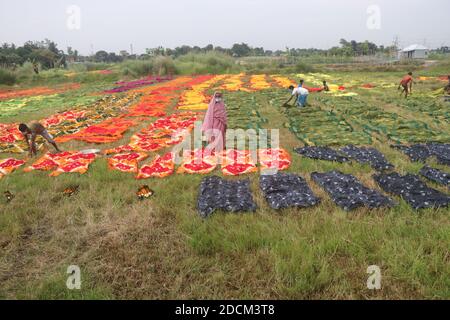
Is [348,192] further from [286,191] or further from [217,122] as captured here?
[217,122]

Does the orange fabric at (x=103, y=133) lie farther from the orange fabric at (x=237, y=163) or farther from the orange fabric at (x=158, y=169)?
the orange fabric at (x=237, y=163)

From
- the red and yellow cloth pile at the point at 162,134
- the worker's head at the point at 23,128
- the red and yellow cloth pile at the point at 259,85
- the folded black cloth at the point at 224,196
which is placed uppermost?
the red and yellow cloth pile at the point at 259,85

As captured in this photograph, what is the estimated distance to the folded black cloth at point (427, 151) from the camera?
20.7 ft

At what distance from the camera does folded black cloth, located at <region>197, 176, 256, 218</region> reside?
4543 millimetres

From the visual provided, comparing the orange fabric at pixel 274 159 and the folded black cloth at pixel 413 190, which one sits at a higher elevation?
the orange fabric at pixel 274 159

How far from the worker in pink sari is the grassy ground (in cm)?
262

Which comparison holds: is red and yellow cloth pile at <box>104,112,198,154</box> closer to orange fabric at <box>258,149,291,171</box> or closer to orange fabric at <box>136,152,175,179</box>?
orange fabric at <box>136,152,175,179</box>

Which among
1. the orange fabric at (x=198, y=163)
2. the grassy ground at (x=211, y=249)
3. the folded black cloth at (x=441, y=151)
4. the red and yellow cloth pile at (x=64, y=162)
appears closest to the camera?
the grassy ground at (x=211, y=249)

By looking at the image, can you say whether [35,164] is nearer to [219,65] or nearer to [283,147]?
[283,147]

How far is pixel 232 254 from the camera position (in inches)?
143

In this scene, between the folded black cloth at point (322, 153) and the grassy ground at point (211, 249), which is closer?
the grassy ground at point (211, 249)

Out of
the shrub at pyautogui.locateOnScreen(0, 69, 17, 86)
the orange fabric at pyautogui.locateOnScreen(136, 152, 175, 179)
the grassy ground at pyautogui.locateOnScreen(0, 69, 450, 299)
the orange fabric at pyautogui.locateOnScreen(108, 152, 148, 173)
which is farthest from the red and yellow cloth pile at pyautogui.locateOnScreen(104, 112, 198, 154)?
the shrub at pyautogui.locateOnScreen(0, 69, 17, 86)

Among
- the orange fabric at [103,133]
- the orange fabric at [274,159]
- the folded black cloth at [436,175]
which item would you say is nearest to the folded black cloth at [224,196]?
the orange fabric at [274,159]

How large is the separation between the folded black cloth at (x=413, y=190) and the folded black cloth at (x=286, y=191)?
4.30 ft
